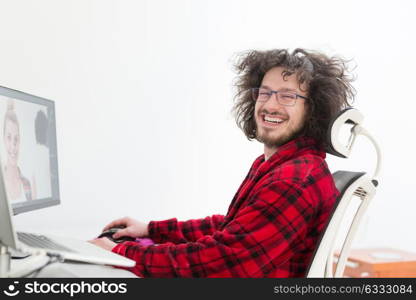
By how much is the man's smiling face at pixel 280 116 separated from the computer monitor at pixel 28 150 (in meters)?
0.68

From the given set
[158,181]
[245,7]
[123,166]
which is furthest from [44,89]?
[245,7]

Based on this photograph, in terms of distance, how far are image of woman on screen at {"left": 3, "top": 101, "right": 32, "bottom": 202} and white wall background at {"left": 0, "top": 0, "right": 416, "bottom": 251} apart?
4.45 ft

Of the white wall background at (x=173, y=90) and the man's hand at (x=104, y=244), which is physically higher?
the white wall background at (x=173, y=90)

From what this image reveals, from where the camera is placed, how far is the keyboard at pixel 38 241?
101cm

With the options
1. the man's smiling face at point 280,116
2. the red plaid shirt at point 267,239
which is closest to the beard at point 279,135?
the man's smiling face at point 280,116

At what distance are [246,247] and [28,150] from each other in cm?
74

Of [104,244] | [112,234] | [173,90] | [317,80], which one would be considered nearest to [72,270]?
[104,244]

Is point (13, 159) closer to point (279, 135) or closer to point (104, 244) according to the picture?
point (104, 244)

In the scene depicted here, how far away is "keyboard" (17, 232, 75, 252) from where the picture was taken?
101 cm

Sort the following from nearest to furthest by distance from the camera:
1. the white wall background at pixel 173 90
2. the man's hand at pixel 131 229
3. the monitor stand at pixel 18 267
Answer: the monitor stand at pixel 18 267 < the man's hand at pixel 131 229 < the white wall background at pixel 173 90

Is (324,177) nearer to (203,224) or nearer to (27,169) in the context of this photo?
(203,224)

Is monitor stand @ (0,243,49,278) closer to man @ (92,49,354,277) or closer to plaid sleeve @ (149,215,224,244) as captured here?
man @ (92,49,354,277)

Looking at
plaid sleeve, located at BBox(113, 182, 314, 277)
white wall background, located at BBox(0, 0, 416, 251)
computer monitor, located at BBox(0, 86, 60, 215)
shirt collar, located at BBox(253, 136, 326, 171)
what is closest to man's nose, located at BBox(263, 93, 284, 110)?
shirt collar, located at BBox(253, 136, 326, 171)
